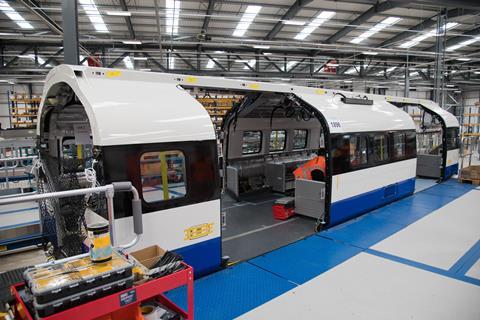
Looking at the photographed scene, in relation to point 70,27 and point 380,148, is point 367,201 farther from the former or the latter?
point 70,27

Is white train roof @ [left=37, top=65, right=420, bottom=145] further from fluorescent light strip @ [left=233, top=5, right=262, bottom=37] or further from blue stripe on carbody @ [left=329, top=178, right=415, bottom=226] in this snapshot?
fluorescent light strip @ [left=233, top=5, right=262, bottom=37]

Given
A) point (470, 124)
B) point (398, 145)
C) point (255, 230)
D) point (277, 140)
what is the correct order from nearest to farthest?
point (255, 230) → point (398, 145) → point (277, 140) → point (470, 124)

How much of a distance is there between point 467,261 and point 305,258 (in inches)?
98.2

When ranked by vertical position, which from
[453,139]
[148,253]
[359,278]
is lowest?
[359,278]

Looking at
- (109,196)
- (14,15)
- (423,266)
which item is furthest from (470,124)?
(14,15)

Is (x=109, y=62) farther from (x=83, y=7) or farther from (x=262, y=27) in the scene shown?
(x=262, y=27)

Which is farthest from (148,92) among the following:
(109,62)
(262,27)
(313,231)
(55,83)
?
(109,62)

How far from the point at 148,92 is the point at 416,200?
7618 millimetres

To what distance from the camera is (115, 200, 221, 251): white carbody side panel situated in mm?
3273

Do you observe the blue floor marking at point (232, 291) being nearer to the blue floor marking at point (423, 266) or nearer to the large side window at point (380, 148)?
the blue floor marking at point (423, 266)

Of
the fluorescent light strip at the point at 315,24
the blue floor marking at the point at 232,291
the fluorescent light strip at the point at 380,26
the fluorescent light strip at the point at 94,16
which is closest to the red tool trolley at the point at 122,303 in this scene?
the blue floor marking at the point at 232,291

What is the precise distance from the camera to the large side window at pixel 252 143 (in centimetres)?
890

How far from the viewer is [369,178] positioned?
22.3 feet

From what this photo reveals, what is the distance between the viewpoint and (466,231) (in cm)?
604
